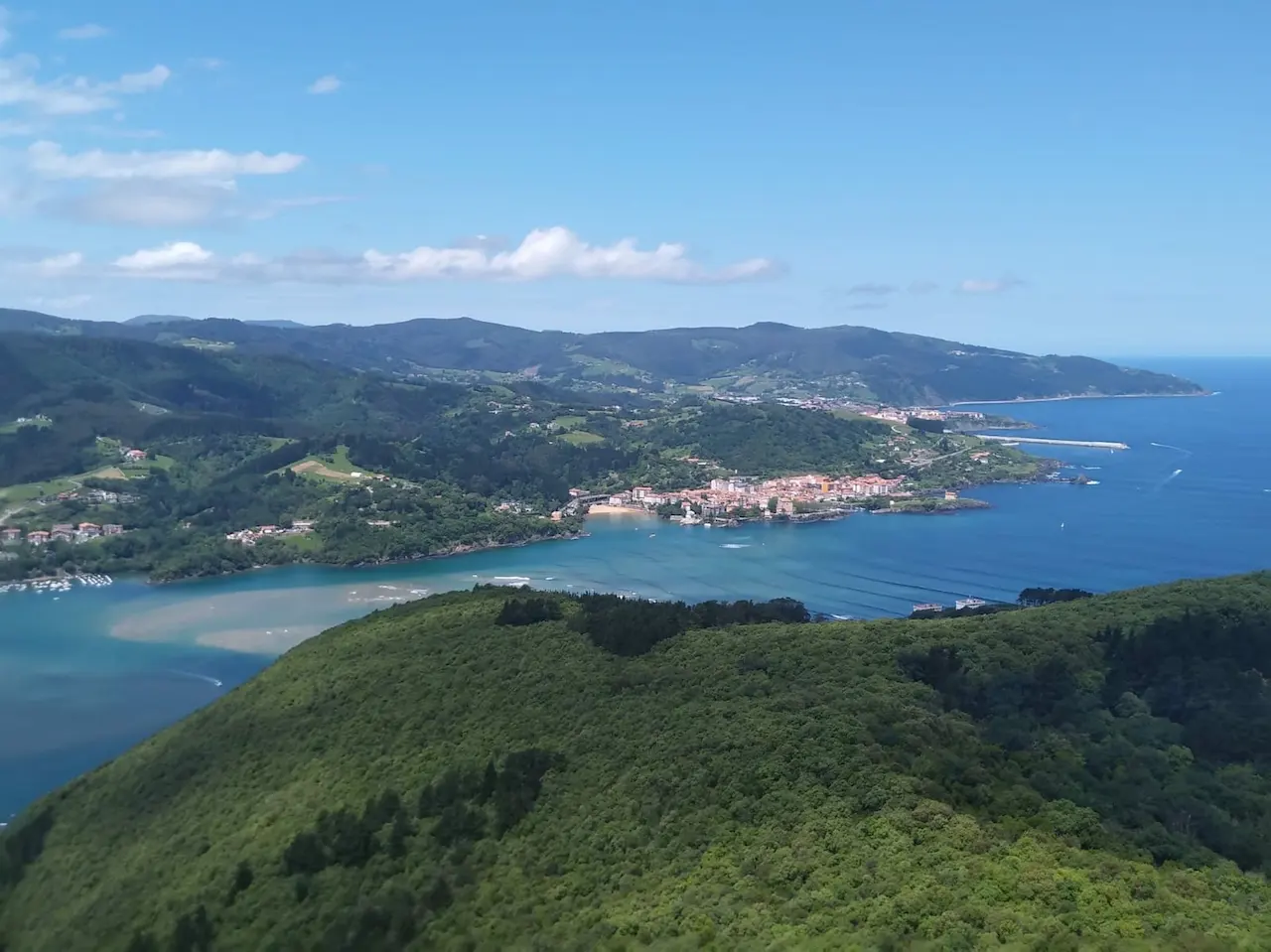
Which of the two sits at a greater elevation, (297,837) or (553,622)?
(553,622)

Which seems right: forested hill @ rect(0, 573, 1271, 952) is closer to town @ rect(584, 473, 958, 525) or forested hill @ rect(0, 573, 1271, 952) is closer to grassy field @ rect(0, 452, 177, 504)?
town @ rect(584, 473, 958, 525)

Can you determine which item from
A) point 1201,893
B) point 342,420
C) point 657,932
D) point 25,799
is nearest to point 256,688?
point 25,799

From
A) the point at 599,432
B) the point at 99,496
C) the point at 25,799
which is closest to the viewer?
the point at 25,799

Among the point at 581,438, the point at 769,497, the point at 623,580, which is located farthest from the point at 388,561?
the point at 581,438

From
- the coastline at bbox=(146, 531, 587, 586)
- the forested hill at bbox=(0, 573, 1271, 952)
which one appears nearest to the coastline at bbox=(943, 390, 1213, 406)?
the coastline at bbox=(146, 531, 587, 586)

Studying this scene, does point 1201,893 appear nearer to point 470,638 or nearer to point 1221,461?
point 470,638

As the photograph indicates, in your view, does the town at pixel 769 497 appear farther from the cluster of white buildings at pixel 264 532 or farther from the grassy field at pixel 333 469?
the cluster of white buildings at pixel 264 532
